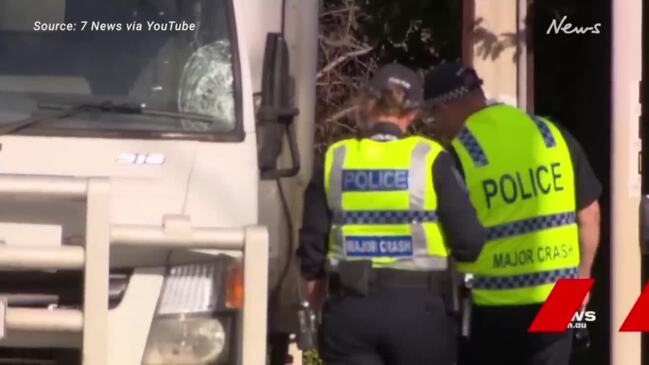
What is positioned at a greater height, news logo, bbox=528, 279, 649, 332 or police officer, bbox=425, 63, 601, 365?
police officer, bbox=425, 63, 601, 365

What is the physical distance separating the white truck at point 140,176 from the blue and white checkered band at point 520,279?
100cm

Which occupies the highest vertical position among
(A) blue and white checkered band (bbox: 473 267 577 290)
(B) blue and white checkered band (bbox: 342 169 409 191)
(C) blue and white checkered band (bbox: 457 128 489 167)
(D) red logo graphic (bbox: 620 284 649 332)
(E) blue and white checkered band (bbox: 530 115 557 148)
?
(E) blue and white checkered band (bbox: 530 115 557 148)

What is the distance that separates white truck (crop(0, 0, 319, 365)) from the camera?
465 centimetres

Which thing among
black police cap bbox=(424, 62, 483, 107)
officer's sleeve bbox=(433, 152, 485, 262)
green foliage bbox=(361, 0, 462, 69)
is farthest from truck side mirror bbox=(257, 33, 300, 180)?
green foliage bbox=(361, 0, 462, 69)

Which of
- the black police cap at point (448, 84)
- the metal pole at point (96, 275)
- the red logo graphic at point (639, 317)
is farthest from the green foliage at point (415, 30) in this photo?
the metal pole at point (96, 275)

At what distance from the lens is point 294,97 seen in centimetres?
568

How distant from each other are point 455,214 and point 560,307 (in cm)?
97

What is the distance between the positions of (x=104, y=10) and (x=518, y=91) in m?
3.05

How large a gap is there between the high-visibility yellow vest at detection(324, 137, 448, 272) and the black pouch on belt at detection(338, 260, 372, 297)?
0.15 ft

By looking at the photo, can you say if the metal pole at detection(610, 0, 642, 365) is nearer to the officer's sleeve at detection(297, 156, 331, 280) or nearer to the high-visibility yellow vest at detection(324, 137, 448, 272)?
the high-visibility yellow vest at detection(324, 137, 448, 272)

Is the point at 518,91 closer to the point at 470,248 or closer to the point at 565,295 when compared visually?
the point at 565,295

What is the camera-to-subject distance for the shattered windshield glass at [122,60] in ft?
16.7

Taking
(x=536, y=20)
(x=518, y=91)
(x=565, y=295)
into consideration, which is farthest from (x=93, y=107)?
(x=536, y=20)

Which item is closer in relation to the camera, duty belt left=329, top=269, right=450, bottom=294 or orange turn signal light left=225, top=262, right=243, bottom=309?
orange turn signal light left=225, top=262, right=243, bottom=309
